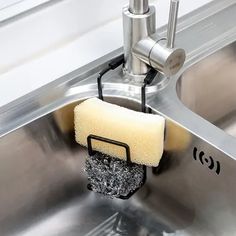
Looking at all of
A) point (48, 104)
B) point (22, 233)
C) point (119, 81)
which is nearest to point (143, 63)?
point (119, 81)

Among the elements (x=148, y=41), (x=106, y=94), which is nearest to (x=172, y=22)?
(x=148, y=41)

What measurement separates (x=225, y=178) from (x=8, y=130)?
33 cm

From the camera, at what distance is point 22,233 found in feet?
2.63

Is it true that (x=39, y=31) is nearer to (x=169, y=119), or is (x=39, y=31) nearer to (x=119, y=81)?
(x=119, y=81)

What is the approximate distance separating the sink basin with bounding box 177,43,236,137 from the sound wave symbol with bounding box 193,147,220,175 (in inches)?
5.4

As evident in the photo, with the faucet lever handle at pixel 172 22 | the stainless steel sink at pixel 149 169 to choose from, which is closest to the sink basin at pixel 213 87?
the stainless steel sink at pixel 149 169

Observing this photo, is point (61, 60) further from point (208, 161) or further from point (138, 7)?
point (208, 161)

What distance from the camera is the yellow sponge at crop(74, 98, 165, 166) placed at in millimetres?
715

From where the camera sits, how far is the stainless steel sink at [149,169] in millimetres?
729

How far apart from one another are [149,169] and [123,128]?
0.12 metres

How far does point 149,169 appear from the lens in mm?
812

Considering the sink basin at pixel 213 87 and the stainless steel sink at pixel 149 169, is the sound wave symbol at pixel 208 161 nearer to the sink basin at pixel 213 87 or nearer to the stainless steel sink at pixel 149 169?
the stainless steel sink at pixel 149 169

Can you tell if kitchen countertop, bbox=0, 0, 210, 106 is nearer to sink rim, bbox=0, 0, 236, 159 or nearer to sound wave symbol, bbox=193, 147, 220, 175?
sink rim, bbox=0, 0, 236, 159

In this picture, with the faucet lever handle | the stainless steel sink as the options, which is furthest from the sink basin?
the faucet lever handle
